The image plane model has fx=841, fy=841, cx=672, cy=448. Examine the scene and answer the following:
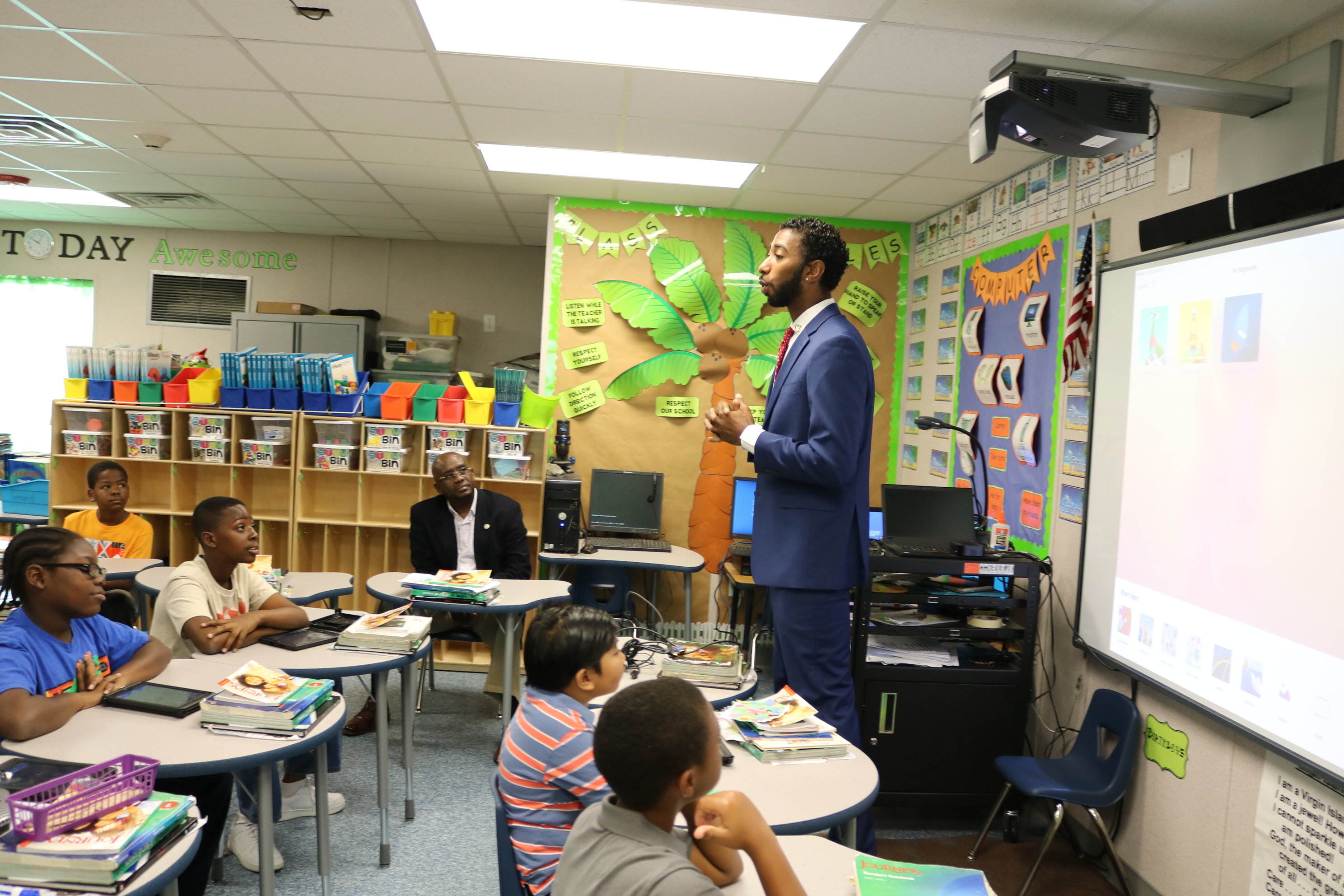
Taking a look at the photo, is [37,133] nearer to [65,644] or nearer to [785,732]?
[65,644]

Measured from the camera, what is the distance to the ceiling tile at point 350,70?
10.3 ft

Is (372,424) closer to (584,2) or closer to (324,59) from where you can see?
(324,59)

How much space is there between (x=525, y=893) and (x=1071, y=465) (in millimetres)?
2766

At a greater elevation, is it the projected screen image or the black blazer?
the projected screen image

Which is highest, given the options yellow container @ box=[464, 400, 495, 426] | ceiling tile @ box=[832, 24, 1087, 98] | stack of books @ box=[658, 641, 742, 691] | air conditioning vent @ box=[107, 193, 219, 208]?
air conditioning vent @ box=[107, 193, 219, 208]

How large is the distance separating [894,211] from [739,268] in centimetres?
99

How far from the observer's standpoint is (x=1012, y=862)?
312 cm

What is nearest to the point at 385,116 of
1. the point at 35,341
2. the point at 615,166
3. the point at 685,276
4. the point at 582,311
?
the point at 615,166

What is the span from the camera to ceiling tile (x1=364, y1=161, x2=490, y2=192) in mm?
4812

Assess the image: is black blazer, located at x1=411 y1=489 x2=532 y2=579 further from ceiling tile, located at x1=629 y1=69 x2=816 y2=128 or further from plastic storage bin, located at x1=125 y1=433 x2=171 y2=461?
ceiling tile, located at x1=629 y1=69 x2=816 y2=128

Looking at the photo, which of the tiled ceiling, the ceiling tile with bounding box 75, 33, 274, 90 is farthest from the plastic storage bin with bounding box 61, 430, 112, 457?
the ceiling tile with bounding box 75, 33, 274, 90

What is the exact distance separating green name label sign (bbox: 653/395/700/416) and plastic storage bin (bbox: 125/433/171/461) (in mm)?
3084

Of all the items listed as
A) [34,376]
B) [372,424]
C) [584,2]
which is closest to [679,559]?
[372,424]

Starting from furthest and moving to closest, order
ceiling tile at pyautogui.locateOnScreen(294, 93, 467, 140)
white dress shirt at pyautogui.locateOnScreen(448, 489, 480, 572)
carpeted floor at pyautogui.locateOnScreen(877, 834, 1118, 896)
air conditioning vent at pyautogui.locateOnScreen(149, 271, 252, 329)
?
air conditioning vent at pyautogui.locateOnScreen(149, 271, 252, 329) → white dress shirt at pyautogui.locateOnScreen(448, 489, 480, 572) → ceiling tile at pyautogui.locateOnScreen(294, 93, 467, 140) → carpeted floor at pyautogui.locateOnScreen(877, 834, 1118, 896)
